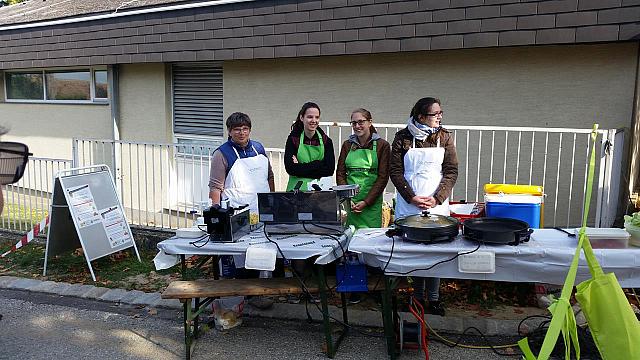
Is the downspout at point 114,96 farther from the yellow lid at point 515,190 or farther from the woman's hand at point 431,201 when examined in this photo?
the yellow lid at point 515,190

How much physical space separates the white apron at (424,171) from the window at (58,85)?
25.1ft

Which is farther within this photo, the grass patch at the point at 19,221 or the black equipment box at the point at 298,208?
the grass patch at the point at 19,221

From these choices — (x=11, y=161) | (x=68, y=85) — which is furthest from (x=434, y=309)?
(x=68, y=85)

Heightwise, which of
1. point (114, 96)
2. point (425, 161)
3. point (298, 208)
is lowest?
point (298, 208)

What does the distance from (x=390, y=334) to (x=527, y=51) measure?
4040 mm

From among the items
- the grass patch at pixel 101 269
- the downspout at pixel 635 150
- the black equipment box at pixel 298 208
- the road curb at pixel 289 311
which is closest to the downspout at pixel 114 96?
the grass patch at pixel 101 269

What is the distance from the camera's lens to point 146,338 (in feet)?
14.8

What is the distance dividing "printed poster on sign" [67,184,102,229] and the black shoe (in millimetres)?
3804

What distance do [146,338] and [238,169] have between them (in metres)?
1.60

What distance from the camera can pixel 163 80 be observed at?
30.5 ft

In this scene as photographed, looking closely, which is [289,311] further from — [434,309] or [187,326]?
[434,309]

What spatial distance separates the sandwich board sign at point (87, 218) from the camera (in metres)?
5.93

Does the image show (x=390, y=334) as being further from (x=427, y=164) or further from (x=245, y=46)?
(x=245, y=46)

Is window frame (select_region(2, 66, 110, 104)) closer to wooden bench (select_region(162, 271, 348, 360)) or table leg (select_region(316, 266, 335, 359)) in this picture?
wooden bench (select_region(162, 271, 348, 360))
